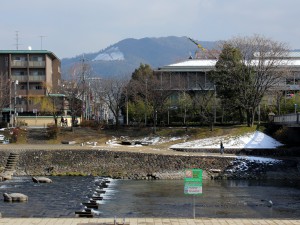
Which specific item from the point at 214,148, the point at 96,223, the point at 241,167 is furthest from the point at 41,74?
the point at 96,223

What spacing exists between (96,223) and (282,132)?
141ft

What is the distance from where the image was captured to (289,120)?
56.8m

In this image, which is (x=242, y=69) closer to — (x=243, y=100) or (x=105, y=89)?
(x=243, y=100)

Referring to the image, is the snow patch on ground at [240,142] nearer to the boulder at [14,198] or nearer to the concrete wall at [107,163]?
the concrete wall at [107,163]

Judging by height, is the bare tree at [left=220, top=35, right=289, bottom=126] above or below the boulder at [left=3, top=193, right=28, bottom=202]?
above

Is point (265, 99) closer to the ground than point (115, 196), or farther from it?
farther from it

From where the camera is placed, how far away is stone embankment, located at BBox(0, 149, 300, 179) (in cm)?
4738

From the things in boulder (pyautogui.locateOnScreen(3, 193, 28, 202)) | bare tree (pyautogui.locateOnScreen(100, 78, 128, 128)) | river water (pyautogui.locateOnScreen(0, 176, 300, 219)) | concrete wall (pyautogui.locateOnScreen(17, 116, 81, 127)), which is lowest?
river water (pyautogui.locateOnScreen(0, 176, 300, 219))

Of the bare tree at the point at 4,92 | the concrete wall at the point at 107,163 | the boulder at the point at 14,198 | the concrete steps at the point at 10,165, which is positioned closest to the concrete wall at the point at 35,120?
the bare tree at the point at 4,92

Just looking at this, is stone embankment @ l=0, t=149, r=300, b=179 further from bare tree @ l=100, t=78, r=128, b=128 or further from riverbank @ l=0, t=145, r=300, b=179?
bare tree @ l=100, t=78, r=128, b=128

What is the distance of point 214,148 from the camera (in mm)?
57875

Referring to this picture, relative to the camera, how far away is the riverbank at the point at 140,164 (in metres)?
47.4

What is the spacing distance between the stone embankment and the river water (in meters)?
2.82

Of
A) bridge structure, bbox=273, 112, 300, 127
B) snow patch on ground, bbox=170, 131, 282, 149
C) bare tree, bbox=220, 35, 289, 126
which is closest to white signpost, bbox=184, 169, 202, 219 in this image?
bridge structure, bbox=273, 112, 300, 127
